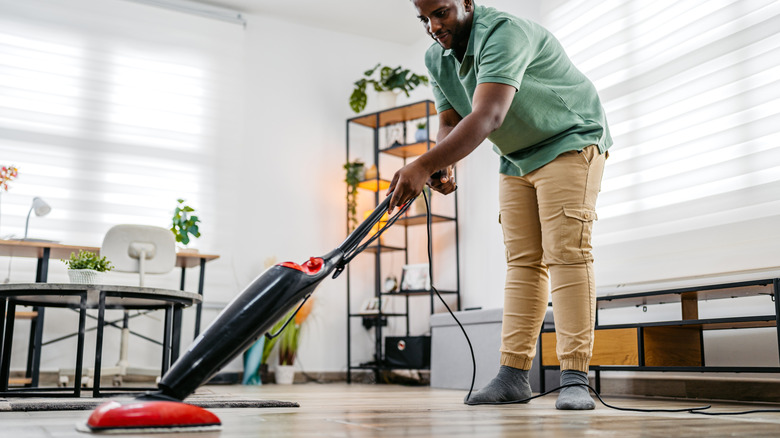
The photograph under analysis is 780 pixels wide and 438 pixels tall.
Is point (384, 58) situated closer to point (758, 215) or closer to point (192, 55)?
point (192, 55)

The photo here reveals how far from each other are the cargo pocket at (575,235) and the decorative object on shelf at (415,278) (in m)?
2.56

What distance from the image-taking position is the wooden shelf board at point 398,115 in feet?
14.4

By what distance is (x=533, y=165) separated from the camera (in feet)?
5.74

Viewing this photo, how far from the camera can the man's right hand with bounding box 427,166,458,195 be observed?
1586 millimetres

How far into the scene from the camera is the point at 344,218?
4.82 metres

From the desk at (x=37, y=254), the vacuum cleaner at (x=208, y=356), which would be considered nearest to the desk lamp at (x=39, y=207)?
the desk at (x=37, y=254)

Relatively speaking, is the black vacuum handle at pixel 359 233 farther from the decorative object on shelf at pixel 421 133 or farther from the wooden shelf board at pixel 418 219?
the decorative object on shelf at pixel 421 133

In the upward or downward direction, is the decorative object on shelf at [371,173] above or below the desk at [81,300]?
above

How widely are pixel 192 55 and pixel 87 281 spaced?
94.9 inches

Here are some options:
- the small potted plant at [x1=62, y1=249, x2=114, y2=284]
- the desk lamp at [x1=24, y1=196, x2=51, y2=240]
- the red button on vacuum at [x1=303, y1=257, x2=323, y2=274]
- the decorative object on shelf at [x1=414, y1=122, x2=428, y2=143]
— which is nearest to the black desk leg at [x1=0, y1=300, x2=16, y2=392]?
the small potted plant at [x1=62, y1=249, x2=114, y2=284]

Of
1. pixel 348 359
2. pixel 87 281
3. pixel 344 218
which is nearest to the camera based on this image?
pixel 87 281

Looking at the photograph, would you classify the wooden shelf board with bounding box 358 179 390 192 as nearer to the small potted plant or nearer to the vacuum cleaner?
the small potted plant

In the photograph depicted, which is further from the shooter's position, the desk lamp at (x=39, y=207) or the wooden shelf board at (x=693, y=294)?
the desk lamp at (x=39, y=207)

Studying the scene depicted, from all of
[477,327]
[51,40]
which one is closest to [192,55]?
[51,40]
